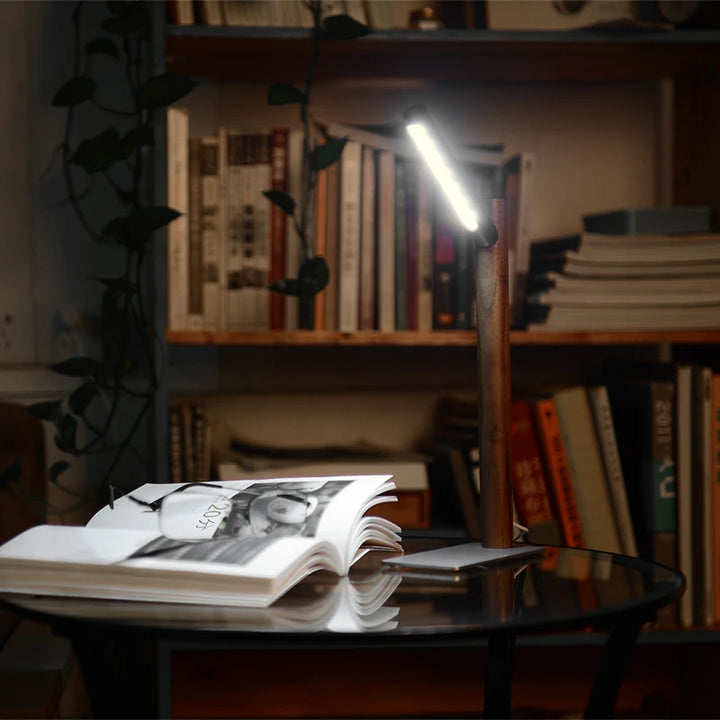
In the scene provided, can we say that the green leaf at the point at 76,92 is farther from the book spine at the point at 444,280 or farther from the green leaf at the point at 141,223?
the book spine at the point at 444,280

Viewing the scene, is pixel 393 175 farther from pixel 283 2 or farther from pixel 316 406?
pixel 316 406

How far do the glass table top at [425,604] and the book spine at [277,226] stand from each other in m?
0.77

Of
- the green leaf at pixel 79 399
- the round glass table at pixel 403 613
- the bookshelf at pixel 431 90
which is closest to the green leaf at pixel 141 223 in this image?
the bookshelf at pixel 431 90

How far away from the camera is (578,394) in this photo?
1.75m

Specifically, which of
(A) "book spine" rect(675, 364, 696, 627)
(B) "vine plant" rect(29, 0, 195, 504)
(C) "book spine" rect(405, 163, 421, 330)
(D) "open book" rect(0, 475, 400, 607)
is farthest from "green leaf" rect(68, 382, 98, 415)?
(A) "book spine" rect(675, 364, 696, 627)

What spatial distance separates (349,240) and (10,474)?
70 cm

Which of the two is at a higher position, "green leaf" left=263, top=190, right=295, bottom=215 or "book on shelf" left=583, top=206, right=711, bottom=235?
"green leaf" left=263, top=190, right=295, bottom=215

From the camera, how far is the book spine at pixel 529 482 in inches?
67.9

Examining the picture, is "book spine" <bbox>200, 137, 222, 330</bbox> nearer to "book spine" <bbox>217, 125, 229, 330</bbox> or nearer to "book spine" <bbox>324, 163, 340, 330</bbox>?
"book spine" <bbox>217, 125, 229, 330</bbox>

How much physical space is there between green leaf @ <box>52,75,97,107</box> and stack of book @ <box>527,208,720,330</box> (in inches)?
33.1

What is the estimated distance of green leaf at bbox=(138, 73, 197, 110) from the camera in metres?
1.65

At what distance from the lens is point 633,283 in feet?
5.73

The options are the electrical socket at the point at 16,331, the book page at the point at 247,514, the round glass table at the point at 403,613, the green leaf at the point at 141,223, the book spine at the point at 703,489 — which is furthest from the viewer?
the electrical socket at the point at 16,331

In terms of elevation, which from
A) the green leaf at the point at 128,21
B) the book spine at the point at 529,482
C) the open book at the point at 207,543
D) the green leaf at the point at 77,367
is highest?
the green leaf at the point at 128,21
